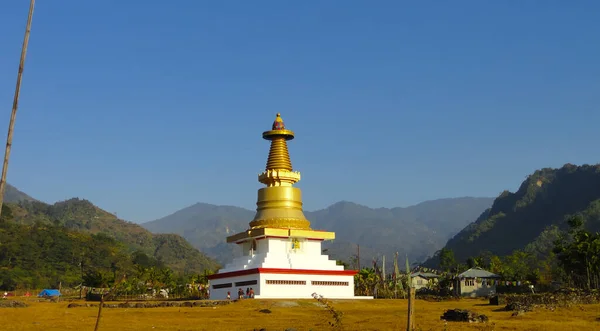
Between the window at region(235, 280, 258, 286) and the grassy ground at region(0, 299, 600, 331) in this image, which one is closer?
the grassy ground at region(0, 299, 600, 331)

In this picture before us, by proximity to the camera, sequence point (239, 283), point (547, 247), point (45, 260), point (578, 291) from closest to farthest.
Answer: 1. point (578, 291)
2. point (239, 283)
3. point (45, 260)
4. point (547, 247)

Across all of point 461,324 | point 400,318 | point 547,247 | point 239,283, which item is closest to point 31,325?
point 400,318

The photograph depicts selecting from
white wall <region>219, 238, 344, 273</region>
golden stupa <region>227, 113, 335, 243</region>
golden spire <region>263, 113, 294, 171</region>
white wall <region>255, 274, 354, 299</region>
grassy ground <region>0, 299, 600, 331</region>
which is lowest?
grassy ground <region>0, 299, 600, 331</region>

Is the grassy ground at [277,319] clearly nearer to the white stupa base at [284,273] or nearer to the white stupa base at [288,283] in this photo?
the white stupa base at [288,283]

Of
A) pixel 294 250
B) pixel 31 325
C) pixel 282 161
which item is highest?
pixel 282 161

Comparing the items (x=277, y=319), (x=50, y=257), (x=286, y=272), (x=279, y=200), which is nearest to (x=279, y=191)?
(x=279, y=200)

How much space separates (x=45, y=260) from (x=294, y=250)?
9434 centimetres

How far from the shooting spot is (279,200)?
2467 inches

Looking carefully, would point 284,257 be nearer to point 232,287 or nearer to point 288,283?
point 288,283

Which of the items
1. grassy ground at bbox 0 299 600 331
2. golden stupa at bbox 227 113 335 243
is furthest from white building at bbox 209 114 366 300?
grassy ground at bbox 0 299 600 331

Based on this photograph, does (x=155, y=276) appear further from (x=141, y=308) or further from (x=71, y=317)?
(x=71, y=317)

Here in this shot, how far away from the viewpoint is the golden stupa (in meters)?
60.7

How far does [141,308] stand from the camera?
47.9m

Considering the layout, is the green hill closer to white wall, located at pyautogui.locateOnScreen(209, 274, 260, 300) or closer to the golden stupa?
white wall, located at pyautogui.locateOnScreen(209, 274, 260, 300)
